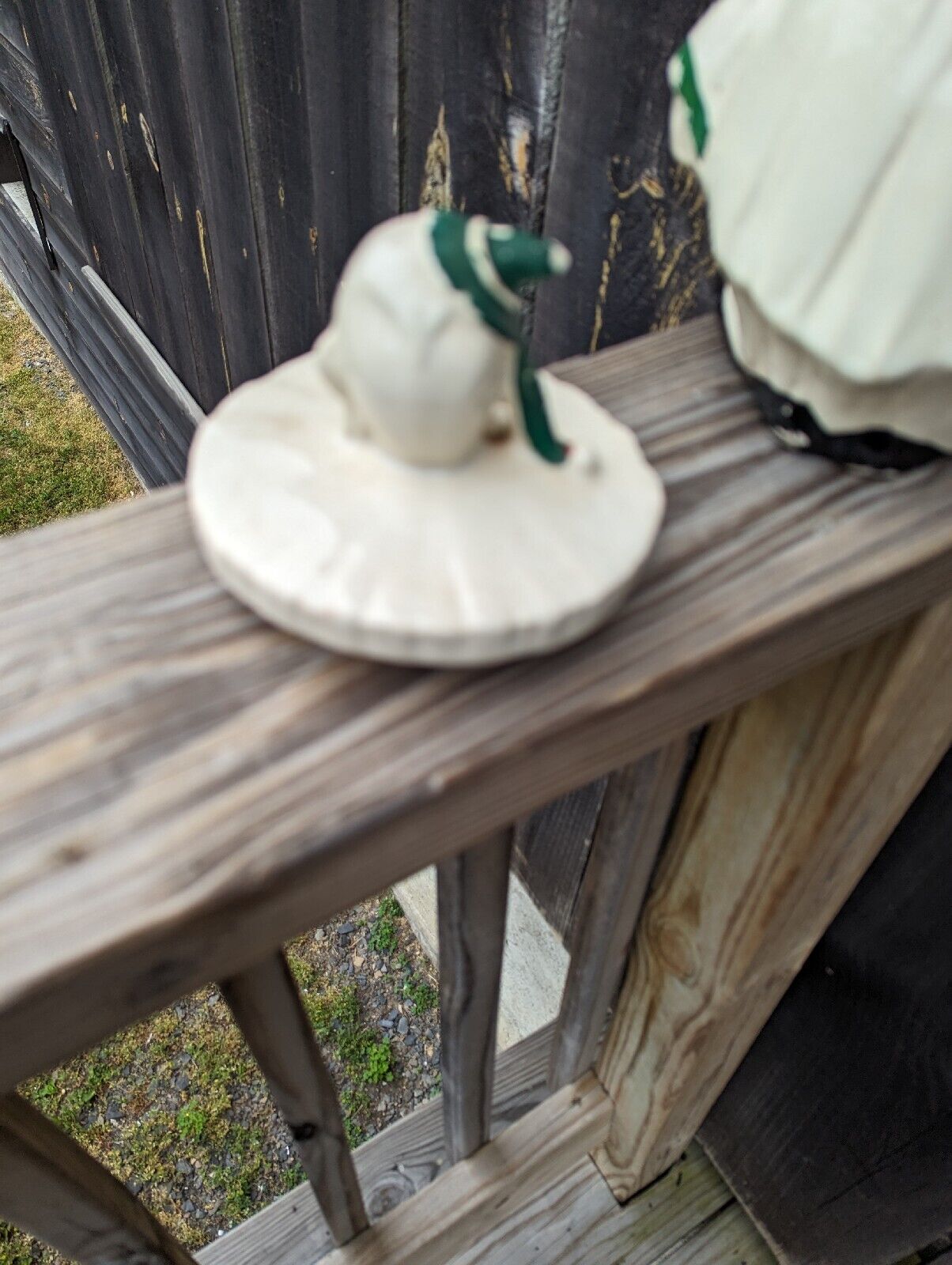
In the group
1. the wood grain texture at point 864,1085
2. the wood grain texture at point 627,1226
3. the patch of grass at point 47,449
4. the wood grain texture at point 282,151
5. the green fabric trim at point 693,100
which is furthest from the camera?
the patch of grass at point 47,449

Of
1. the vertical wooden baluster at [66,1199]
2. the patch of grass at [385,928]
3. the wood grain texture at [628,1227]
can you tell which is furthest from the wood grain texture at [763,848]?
the patch of grass at [385,928]

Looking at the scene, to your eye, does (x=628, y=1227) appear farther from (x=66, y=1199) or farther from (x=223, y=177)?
(x=223, y=177)

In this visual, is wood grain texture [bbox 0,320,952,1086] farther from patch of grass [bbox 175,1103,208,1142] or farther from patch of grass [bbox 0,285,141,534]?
patch of grass [bbox 0,285,141,534]

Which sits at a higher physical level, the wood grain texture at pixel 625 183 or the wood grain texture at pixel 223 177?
the wood grain texture at pixel 625 183

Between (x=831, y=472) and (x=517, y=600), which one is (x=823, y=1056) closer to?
(x=831, y=472)

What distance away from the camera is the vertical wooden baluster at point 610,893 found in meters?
0.71

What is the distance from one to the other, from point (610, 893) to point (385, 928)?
1384 mm

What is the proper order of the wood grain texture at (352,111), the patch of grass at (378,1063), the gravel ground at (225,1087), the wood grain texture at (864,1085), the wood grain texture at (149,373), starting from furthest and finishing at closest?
the wood grain texture at (149,373)
the patch of grass at (378,1063)
the gravel ground at (225,1087)
the wood grain texture at (352,111)
the wood grain texture at (864,1085)

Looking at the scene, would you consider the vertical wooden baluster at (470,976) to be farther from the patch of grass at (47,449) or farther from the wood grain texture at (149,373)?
the patch of grass at (47,449)

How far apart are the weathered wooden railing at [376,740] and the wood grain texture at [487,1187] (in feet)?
1.26

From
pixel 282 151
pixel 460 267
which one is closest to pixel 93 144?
pixel 282 151

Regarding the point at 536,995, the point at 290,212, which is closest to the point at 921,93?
the point at 290,212

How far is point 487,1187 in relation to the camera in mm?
1112

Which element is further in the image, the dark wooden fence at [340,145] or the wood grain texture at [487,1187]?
the wood grain texture at [487,1187]
